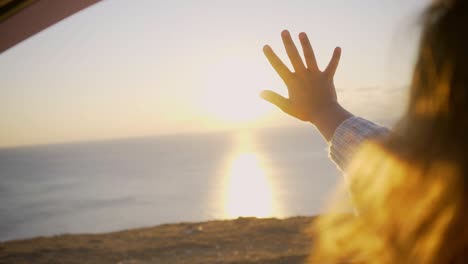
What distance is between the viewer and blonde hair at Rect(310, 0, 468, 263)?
484 millimetres

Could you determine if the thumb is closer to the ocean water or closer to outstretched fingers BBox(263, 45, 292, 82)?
outstretched fingers BBox(263, 45, 292, 82)

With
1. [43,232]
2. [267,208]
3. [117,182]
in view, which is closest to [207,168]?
[117,182]

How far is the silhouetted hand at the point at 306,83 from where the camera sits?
3.34 ft

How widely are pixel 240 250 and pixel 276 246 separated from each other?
0.64 metres

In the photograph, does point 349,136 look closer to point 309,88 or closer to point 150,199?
point 309,88

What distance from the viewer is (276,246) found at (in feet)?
22.9

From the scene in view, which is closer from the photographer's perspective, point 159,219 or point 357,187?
point 357,187

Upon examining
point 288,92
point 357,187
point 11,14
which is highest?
point 11,14

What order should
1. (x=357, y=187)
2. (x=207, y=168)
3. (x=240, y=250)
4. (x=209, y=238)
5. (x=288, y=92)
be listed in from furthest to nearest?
(x=207, y=168) → (x=209, y=238) → (x=240, y=250) → (x=288, y=92) → (x=357, y=187)

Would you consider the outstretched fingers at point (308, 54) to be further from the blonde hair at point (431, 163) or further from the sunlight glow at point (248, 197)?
→ the sunlight glow at point (248, 197)

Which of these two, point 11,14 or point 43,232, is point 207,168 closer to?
point 43,232

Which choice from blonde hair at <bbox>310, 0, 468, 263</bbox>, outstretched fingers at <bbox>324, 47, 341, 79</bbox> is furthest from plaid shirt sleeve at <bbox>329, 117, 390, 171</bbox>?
blonde hair at <bbox>310, 0, 468, 263</bbox>

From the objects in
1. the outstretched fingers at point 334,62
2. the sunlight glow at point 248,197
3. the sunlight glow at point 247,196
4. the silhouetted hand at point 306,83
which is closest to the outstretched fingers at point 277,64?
the silhouetted hand at point 306,83

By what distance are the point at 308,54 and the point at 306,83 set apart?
0.07 meters
